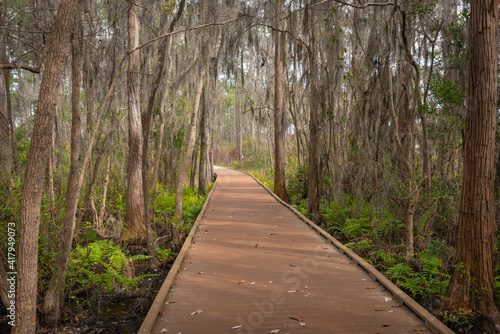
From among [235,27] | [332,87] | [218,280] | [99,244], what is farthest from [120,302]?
[235,27]

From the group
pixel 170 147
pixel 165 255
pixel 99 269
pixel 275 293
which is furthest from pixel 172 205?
pixel 275 293

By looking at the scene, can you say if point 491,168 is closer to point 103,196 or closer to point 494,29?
point 494,29

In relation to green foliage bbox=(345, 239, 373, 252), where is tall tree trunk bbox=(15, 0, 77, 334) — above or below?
above

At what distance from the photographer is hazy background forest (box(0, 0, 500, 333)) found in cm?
451

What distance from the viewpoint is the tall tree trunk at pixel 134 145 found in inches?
328

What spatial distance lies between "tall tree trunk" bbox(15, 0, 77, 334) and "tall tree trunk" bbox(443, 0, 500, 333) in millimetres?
3869

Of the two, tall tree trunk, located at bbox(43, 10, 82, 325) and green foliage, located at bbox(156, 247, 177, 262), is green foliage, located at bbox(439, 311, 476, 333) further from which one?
green foliage, located at bbox(156, 247, 177, 262)

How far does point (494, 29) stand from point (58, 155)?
882cm

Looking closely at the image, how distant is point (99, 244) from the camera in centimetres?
595

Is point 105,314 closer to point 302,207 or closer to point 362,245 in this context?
point 362,245

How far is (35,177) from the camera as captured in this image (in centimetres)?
296

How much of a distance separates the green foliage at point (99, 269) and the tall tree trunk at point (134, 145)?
2421 millimetres

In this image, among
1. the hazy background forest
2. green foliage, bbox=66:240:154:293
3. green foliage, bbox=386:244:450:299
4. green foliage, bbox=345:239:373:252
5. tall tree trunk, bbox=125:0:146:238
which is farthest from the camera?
tall tree trunk, bbox=125:0:146:238

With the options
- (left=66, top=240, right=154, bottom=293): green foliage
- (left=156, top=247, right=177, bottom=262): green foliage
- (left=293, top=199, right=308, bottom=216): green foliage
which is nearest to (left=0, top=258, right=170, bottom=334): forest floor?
(left=66, top=240, right=154, bottom=293): green foliage
